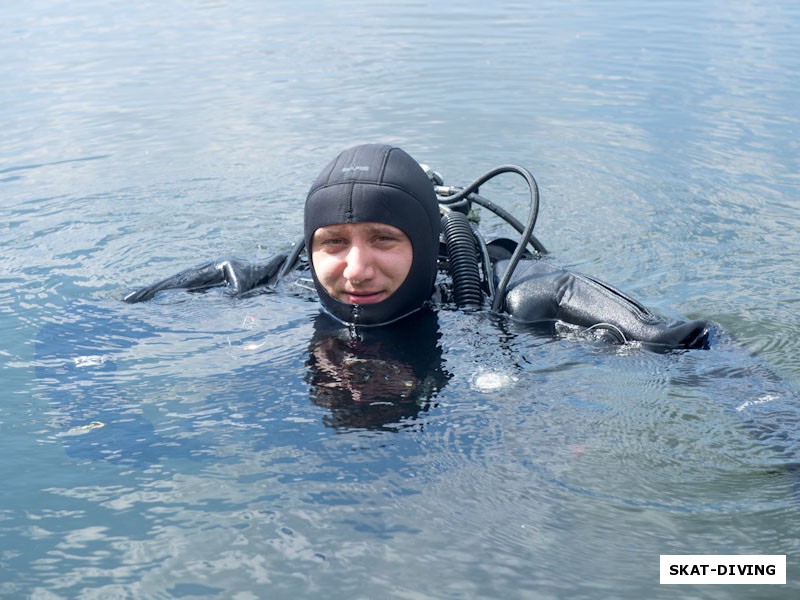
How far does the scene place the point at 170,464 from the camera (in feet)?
11.3

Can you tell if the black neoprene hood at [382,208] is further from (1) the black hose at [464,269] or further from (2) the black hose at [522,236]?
(2) the black hose at [522,236]

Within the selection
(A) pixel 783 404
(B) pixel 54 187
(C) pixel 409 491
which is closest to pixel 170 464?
(C) pixel 409 491

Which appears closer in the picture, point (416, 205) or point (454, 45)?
point (416, 205)

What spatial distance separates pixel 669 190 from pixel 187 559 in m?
5.32

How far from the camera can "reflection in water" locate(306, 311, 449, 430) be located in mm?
3760

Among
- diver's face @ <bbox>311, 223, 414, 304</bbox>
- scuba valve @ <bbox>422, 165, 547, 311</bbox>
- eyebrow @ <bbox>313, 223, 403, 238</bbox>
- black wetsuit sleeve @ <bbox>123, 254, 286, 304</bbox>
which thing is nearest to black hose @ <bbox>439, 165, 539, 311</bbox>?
scuba valve @ <bbox>422, 165, 547, 311</bbox>

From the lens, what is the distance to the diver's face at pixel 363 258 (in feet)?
13.5

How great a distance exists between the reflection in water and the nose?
333 mm

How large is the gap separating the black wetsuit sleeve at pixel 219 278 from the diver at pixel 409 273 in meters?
0.59

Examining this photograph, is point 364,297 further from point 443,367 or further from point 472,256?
point 472,256

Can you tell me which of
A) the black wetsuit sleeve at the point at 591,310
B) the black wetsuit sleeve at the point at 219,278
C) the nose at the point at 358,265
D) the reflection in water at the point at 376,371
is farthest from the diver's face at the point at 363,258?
the black wetsuit sleeve at the point at 219,278

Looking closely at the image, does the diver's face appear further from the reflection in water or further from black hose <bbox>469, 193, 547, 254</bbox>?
black hose <bbox>469, 193, 547, 254</bbox>

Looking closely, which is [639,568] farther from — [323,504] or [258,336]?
[258,336]

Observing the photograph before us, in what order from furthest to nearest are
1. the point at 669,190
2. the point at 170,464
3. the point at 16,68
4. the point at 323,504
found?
the point at 16,68 < the point at 669,190 < the point at 170,464 < the point at 323,504
